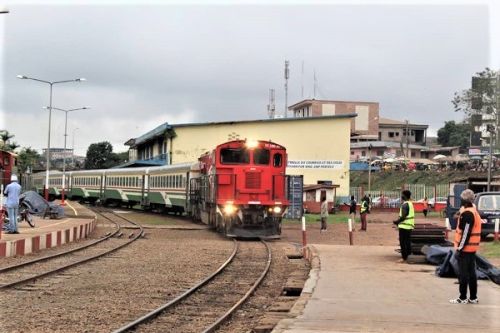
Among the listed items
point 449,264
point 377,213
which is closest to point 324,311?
point 449,264

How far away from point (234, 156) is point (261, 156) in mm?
953

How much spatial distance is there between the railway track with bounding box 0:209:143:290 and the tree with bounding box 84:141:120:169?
9113 cm

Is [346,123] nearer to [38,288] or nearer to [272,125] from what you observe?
[272,125]

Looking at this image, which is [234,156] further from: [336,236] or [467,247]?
[467,247]

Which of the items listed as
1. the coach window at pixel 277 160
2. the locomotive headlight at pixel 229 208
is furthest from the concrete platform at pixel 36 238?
the coach window at pixel 277 160

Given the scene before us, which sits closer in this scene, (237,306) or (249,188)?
(237,306)

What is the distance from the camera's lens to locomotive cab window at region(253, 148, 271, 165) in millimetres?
22328

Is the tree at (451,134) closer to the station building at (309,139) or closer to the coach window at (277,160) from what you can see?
the station building at (309,139)

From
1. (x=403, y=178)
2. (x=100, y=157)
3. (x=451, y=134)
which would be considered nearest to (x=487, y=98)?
(x=403, y=178)

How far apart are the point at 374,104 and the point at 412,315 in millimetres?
92752

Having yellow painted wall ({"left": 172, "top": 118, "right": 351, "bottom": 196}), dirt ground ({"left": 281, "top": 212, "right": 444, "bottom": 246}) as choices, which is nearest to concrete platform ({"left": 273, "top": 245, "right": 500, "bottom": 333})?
dirt ground ({"left": 281, "top": 212, "right": 444, "bottom": 246})

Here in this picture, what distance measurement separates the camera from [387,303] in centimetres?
859

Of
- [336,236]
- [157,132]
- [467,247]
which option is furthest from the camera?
[157,132]

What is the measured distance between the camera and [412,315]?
771cm
